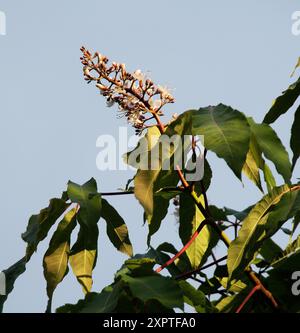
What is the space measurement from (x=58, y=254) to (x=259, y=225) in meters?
0.68

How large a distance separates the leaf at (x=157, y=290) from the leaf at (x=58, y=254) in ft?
1.24

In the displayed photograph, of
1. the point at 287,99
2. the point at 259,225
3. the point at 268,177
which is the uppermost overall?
the point at 287,99

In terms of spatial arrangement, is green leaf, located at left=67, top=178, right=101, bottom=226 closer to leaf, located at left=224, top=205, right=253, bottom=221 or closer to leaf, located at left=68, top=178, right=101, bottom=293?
leaf, located at left=68, top=178, right=101, bottom=293

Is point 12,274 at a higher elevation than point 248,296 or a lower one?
higher

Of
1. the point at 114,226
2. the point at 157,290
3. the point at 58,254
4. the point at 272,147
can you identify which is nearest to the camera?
the point at 157,290

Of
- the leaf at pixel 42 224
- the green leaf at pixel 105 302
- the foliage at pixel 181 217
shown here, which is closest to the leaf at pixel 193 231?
the foliage at pixel 181 217

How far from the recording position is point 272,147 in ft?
8.06

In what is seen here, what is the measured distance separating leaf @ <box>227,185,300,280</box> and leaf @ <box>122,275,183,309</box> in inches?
8.1

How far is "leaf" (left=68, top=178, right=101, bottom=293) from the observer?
8.35ft

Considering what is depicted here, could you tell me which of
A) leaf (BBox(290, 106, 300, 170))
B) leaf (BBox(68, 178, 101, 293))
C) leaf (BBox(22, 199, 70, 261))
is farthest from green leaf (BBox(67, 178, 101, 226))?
leaf (BBox(290, 106, 300, 170))

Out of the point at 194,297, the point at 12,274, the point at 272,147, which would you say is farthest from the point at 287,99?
the point at 12,274

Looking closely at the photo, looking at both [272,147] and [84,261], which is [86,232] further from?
[272,147]

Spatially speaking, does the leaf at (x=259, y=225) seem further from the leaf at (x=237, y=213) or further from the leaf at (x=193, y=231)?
the leaf at (x=237, y=213)
